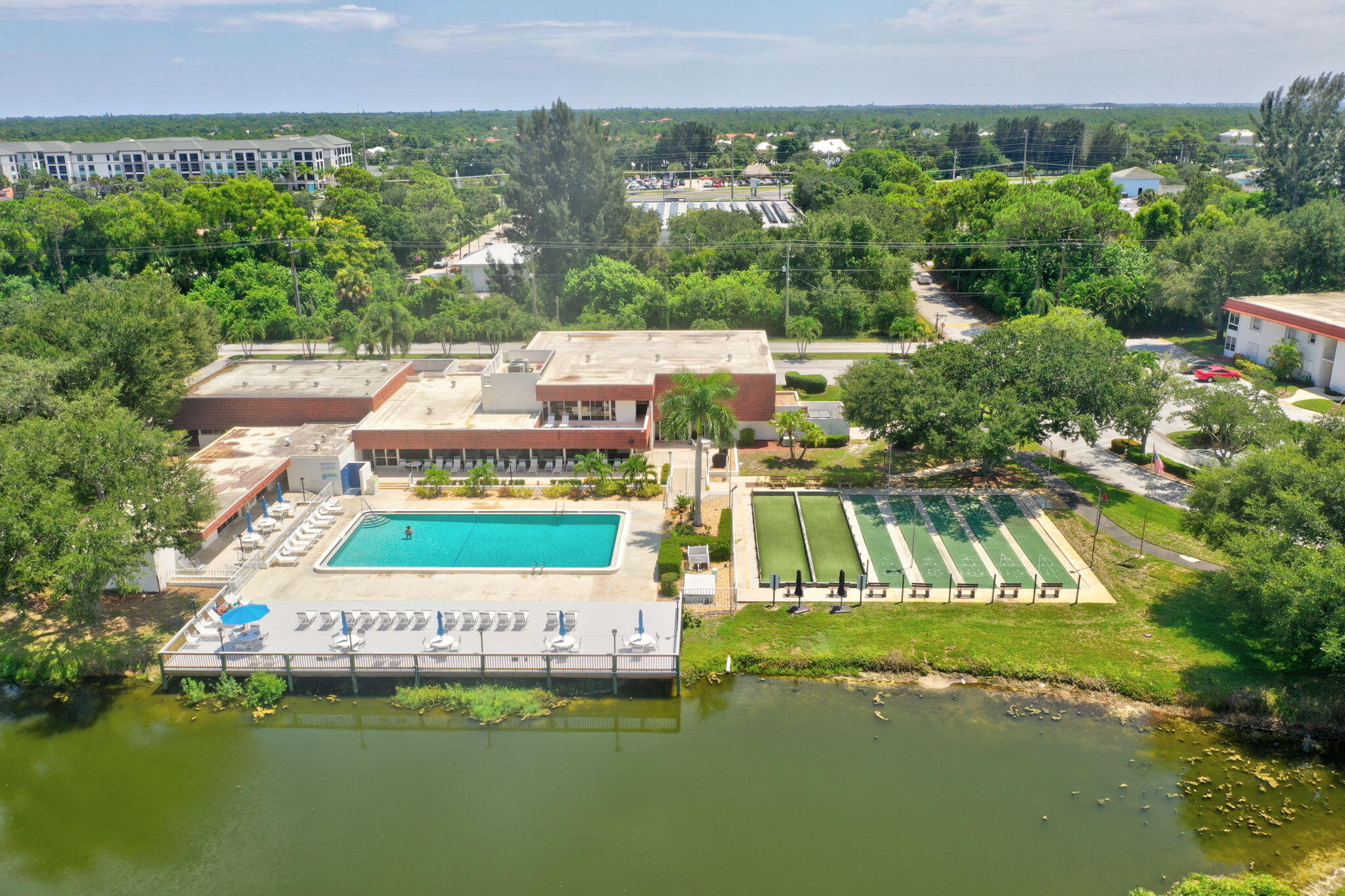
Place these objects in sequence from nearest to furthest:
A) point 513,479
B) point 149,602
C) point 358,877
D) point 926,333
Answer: point 358,877 → point 149,602 → point 513,479 → point 926,333

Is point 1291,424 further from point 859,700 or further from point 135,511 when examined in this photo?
point 135,511

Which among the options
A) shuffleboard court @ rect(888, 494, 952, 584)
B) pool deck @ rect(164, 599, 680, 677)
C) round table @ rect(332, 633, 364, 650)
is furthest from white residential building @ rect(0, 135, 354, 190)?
round table @ rect(332, 633, 364, 650)

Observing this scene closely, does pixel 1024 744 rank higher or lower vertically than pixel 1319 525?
lower

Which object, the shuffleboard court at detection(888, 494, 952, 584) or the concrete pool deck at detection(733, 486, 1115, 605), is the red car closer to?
the concrete pool deck at detection(733, 486, 1115, 605)

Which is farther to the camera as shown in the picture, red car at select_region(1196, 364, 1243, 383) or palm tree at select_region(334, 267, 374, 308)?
palm tree at select_region(334, 267, 374, 308)


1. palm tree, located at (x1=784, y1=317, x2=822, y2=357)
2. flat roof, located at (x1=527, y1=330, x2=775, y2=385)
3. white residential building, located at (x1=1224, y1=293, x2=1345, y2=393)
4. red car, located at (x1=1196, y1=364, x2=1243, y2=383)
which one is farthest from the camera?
palm tree, located at (x1=784, y1=317, x2=822, y2=357)

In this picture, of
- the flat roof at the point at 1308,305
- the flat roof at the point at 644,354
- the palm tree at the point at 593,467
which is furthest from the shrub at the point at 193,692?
the flat roof at the point at 1308,305

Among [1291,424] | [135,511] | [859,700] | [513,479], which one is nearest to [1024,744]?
[859,700]
